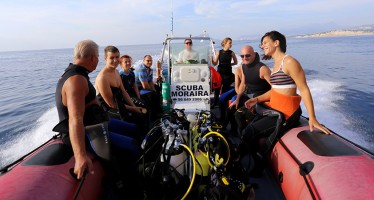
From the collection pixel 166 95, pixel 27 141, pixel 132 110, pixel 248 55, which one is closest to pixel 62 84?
pixel 132 110

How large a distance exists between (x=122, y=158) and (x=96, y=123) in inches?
16.0

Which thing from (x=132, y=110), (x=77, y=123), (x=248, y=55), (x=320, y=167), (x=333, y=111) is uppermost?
(x=248, y=55)

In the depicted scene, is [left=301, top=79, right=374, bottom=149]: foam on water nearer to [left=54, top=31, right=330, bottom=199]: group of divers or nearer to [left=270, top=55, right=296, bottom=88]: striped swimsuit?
[left=54, top=31, right=330, bottom=199]: group of divers

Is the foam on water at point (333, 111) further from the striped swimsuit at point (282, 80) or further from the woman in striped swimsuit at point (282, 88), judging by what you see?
the striped swimsuit at point (282, 80)

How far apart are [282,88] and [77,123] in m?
1.82

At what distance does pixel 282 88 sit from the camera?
7.73 feet

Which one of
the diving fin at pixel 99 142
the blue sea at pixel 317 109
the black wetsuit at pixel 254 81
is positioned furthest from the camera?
the blue sea at pixel 317 109

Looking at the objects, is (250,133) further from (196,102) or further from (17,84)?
(17,84)

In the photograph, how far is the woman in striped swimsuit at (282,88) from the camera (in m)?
2.16

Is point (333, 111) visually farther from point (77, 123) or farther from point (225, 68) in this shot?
point (77, 123)

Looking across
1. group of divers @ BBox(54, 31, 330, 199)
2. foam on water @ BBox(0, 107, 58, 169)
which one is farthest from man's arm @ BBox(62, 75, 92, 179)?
foam on water @ BBox(0, 107, 58, 169)

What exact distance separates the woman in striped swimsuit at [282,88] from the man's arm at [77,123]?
1.65 m

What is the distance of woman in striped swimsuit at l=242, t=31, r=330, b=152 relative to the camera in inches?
85.1

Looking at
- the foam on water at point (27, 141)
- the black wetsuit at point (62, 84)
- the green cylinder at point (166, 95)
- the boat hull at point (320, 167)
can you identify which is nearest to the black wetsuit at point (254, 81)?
the boat hull at point (320, 167)
